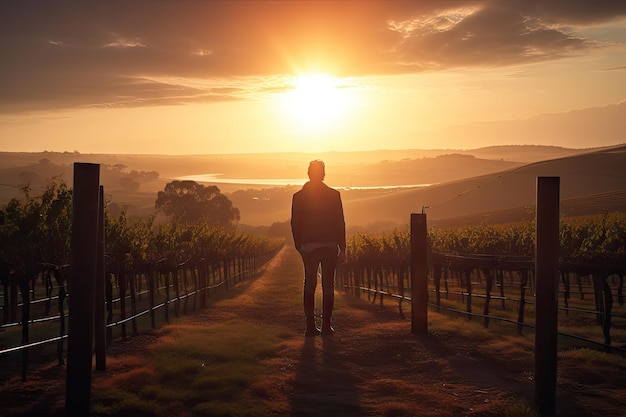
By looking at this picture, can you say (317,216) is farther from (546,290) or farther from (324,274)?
(546,290)

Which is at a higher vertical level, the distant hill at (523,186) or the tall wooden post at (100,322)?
the distant hill at (523,186)

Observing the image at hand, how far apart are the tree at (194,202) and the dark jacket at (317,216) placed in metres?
90.3

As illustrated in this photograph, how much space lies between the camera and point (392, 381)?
7562mm

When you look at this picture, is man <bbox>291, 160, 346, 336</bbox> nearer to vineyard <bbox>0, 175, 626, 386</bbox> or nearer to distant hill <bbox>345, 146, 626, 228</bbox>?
vineyard <bbox>0, 175, 626, 386</bbox>

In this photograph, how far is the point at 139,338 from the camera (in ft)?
41.6

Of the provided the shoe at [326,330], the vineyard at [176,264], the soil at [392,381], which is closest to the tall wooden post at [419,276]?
the soil at [392,381]

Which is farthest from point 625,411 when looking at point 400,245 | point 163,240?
point 400,245

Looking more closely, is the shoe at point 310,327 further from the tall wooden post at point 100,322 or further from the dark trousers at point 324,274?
the tall wooden post at point 100,322

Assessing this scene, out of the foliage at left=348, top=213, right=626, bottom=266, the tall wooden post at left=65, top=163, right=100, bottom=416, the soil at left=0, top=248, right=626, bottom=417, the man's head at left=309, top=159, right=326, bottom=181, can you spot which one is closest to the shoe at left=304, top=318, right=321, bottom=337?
the soil at left=0, top=248, right=626, bottom=417

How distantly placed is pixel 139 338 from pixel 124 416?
21.3ft

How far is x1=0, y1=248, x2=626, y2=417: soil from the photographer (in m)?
6.44

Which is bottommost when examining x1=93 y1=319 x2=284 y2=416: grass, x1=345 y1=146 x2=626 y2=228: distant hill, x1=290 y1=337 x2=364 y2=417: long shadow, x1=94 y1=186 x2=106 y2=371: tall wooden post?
x1=93 y1=319 x2=284 y2=416: grass

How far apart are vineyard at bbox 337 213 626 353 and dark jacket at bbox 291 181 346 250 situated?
135 inches

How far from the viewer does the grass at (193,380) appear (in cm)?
651
